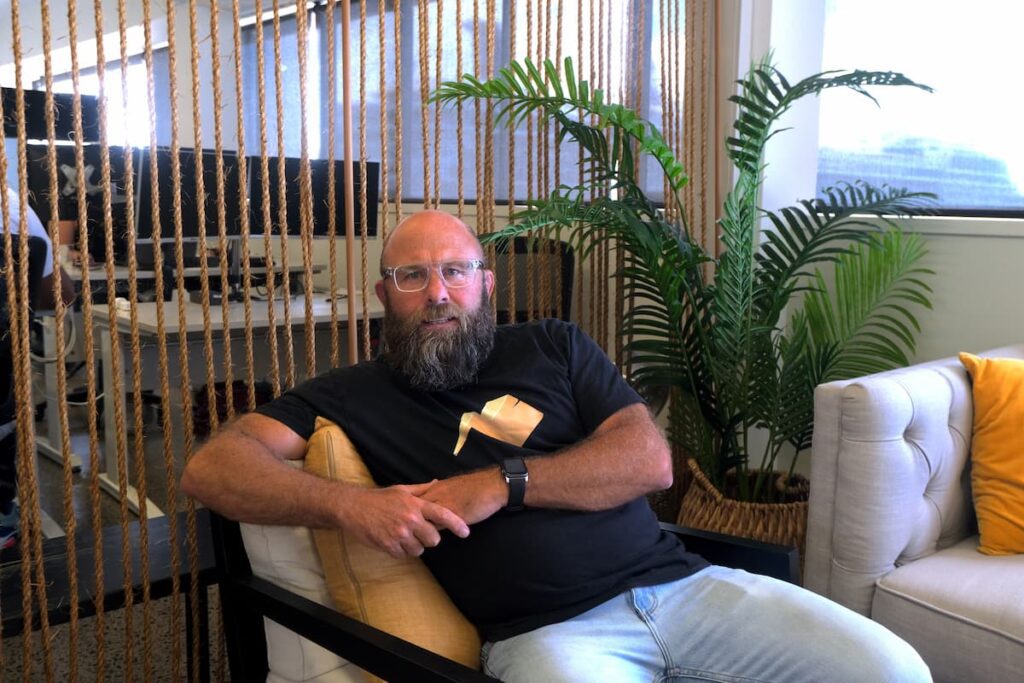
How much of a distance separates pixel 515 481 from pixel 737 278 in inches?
47.5

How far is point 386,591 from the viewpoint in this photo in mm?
1482

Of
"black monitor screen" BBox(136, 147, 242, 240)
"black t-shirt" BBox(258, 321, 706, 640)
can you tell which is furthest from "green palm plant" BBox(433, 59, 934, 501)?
"black monitor screen" BBox(136, 147, 242, 240)

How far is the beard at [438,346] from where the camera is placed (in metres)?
1.71

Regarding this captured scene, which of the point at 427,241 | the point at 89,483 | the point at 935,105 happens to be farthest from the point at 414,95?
the point at 427,241

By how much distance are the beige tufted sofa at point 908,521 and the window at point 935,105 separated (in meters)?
1.08

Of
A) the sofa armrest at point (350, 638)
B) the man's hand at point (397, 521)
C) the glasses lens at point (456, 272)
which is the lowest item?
the sofa armrest at point (350, 638)

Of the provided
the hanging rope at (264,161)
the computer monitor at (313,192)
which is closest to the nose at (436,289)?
the hanging rope at (264,161)

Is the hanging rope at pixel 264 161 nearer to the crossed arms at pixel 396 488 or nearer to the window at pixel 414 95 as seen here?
the crossed arms at pixel 396 488

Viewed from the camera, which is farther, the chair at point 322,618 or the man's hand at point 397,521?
the man's hand at point 397,521

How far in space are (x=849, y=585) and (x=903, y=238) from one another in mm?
1315

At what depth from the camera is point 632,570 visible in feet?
5.20

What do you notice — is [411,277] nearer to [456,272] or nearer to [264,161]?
[456,272]

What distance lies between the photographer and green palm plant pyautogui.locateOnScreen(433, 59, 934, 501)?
2.36 m

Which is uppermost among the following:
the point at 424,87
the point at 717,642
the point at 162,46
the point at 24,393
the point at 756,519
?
the point at 162,46
